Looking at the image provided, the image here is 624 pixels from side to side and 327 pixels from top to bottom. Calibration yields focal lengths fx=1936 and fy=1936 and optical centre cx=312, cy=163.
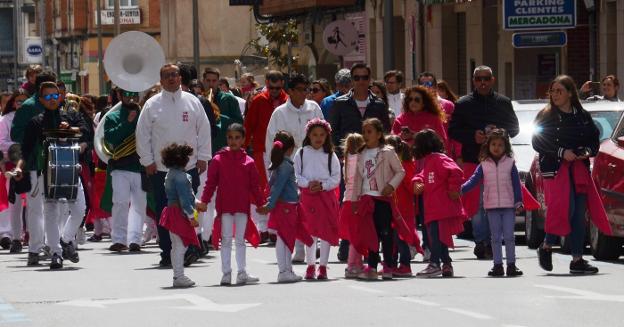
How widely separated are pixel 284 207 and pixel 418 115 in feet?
8.99

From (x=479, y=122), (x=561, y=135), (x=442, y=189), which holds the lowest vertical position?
(x=442, y=189)

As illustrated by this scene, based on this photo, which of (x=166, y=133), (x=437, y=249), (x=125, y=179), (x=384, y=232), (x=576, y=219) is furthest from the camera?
(x=125, y=179)

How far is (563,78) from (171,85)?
374 cm

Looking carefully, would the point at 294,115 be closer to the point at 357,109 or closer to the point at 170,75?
the point at 357,109

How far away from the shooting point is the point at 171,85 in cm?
1822

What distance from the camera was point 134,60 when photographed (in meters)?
25.8

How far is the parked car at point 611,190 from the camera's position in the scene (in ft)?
58.8

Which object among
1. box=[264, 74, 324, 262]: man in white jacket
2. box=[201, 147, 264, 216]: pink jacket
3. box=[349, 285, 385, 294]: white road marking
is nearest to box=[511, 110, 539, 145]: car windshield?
box=[264, 74, 324, 262]: man in white jacket

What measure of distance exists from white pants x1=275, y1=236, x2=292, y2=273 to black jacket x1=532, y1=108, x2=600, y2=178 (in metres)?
2.50

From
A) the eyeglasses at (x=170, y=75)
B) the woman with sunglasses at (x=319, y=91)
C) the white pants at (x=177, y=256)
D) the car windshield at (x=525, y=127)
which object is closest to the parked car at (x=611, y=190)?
the car windshield at (x=525, y=127)

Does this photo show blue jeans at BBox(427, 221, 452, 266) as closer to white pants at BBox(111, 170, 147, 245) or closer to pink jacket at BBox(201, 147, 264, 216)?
pink jacket at BBox(201, 147, 264, 216)

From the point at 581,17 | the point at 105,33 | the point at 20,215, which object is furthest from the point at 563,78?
the point at 105,33

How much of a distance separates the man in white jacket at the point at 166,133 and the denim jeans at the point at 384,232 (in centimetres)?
241

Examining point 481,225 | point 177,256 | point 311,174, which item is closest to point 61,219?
point 311,174
